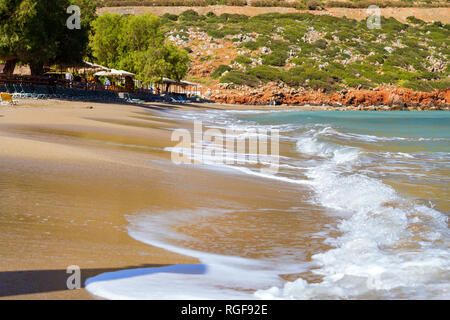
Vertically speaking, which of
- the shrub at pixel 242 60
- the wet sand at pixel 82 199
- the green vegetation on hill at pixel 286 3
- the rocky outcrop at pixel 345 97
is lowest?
the wet sand at pixel 82 199

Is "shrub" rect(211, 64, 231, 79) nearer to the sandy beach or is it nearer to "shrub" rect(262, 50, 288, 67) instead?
"shrub" rect(262, 50, 288, 67)

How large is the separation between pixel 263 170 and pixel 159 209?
4.71 m

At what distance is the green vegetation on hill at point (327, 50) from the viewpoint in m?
79.2

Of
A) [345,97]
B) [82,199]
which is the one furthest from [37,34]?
[345,97]

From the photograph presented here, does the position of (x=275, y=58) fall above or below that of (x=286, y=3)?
below

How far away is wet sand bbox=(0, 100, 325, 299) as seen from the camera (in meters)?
4.04

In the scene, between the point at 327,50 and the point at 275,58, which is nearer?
the point at 275,58

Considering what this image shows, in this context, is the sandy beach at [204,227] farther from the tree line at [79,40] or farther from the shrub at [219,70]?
the shrub at [219,70]

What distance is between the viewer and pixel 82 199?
6.35 m

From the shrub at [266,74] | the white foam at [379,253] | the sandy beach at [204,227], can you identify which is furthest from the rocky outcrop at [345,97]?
the white foam at [379,253]

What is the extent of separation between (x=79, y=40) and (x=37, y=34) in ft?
24.1

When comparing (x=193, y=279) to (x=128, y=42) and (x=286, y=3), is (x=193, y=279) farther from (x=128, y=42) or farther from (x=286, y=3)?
(x=286, y=3)

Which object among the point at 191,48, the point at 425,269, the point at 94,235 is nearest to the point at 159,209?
the point at 94,235
